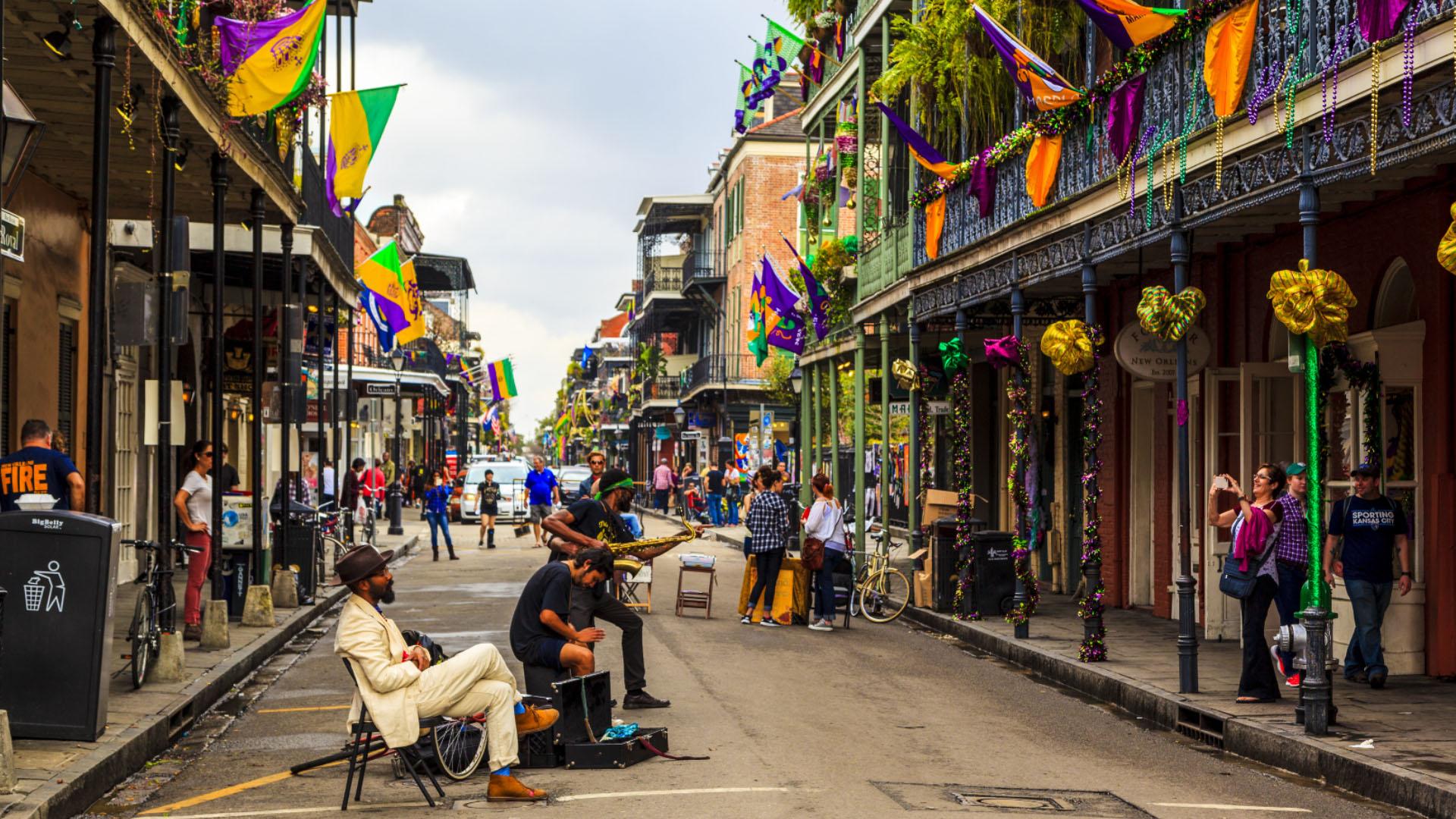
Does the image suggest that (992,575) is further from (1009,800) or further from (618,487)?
(1009,800)

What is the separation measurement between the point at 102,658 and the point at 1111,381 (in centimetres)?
1418

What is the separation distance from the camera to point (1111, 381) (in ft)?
68.3

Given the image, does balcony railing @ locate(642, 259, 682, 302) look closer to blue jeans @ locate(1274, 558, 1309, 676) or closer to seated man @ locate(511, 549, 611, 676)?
blue jeans @ locate(1274, 558, 1309, 676)

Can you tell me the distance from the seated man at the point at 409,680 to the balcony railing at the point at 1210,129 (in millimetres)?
5849

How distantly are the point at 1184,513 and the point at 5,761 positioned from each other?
28.8 feet

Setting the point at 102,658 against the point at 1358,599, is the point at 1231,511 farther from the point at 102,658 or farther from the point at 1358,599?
the point at 102,658

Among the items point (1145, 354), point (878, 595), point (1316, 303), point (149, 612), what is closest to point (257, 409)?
point (149, 612)

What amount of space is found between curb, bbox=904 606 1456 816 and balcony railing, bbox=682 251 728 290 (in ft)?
157

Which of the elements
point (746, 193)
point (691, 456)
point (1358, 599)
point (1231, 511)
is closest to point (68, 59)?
point (1231, 511)

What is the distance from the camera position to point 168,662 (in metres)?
12.4

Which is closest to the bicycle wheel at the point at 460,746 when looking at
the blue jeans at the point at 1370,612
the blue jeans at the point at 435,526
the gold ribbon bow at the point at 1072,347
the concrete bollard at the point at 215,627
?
the concrete bollard at the point at 215,627

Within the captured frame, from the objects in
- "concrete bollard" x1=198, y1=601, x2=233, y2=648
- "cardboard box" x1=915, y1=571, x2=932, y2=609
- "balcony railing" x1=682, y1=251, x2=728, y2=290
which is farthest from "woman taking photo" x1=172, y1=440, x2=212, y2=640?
"balcony railing" x1=682, y1=251, x2=728, y2=290

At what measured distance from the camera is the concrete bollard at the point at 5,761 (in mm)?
7758

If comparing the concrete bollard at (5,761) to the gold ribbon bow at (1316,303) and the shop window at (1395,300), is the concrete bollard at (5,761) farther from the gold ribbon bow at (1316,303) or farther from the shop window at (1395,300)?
the shop window at (1395,300)
